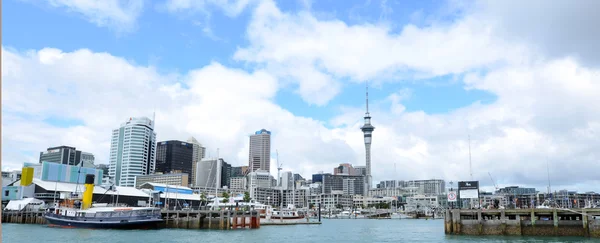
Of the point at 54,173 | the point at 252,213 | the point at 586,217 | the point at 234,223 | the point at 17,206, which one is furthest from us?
the point at 54,173

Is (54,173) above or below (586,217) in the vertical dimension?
above

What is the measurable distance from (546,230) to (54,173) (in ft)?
504

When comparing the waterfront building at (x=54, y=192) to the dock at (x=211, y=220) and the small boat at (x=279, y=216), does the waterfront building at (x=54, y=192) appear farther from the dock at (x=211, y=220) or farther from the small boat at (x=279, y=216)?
the dock at (x=211, y=220)

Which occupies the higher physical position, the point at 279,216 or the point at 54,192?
the point at 54,192

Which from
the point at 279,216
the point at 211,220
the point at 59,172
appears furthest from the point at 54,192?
the point at 211,220

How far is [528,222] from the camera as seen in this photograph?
7000 centimetres

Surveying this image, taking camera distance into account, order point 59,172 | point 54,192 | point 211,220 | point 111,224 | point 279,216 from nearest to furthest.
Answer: point 111,224
point 211,220
point 279,216
point 54,192
point 59,172

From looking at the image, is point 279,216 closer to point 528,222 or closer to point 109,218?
point 109,218

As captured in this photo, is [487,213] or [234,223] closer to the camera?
[487,213]

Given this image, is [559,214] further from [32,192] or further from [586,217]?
[32,192]

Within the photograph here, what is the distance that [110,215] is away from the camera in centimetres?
8712

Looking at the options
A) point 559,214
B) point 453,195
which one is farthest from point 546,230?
point 453,195

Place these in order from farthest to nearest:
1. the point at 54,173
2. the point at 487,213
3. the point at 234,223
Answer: the point at 54,173
the point at 234,223
the point at 487,213

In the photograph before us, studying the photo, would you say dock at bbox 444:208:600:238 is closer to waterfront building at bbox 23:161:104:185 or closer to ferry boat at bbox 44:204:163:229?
ferry boat at bbox 44:204:163:229
